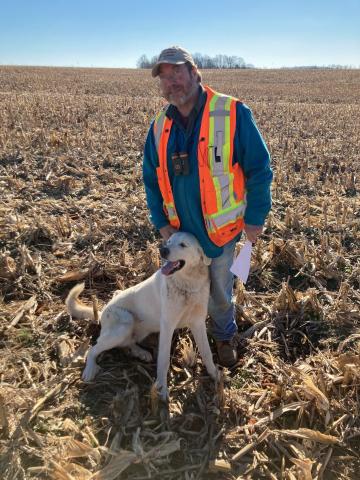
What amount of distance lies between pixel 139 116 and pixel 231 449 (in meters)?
13.7

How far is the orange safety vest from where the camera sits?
137 inches

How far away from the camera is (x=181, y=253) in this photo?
139 inches

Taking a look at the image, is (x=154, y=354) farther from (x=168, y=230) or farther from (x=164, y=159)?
(x=164, y=159)

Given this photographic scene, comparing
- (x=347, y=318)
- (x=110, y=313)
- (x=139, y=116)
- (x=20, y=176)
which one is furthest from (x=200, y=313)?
(x=139, y=116)

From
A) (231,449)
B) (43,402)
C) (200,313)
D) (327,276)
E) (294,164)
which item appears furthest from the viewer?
(294,164)

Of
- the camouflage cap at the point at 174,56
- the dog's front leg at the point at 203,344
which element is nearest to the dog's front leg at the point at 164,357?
the dog's front leg at the point at 203,344

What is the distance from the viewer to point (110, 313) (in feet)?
14.0

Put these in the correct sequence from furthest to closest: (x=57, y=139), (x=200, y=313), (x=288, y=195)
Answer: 1. (x=57, y=139)
2. (x=288, y=195)
3. (x=200, y=313)

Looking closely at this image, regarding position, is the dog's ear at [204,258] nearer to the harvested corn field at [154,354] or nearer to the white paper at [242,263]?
the white paper at [242,263]

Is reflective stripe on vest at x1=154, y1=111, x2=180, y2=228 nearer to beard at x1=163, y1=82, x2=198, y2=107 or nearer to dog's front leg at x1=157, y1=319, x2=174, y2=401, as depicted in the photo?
beard at x1=163, y1=82, x2=198, y2=107

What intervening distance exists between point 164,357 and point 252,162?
6.08 ft

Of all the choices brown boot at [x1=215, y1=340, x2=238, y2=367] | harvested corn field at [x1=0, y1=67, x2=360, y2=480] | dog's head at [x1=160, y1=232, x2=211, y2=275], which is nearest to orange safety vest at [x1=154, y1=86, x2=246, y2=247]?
dog's head at [x1=160, y1=232, x2=211, y2=275]

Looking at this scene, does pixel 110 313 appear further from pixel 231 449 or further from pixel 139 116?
pixel 139 116

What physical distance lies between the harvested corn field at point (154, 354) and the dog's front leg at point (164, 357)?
0.48 ft
